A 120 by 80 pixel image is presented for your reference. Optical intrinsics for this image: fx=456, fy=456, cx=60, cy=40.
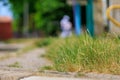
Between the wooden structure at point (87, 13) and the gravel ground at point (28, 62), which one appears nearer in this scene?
the gravel ground at point (28, 62)

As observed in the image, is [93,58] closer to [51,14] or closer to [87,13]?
[87,13]

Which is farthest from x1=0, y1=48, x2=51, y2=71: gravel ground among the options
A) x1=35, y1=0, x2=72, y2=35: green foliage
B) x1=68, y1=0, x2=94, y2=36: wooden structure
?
x1=35, y1=0, x2=72, y2=35: green foliage

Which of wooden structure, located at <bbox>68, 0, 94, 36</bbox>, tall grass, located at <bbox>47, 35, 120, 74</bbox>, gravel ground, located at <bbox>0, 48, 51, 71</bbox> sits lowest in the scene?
gravel ground, located at <bbox>0, 48, 51, 71</bbox>

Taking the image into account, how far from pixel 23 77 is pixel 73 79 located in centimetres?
96

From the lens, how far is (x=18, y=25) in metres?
50.4

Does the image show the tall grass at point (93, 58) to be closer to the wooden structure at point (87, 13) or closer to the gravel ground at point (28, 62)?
the gravel ground at point (28, 62)

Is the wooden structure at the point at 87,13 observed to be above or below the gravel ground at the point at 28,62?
above

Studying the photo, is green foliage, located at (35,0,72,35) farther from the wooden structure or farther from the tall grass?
the tall grass

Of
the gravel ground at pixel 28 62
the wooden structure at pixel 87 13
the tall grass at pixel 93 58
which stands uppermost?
the wooden structure at pixel 87 13

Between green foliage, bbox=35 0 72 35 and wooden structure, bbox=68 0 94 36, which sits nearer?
wooden structure, bbox=68 0 94 36

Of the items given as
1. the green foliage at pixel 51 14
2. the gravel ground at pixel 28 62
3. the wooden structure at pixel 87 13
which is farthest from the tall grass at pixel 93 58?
the green foliage at pixel 51 14

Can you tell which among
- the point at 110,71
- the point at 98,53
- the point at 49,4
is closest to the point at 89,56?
the point at 98,53

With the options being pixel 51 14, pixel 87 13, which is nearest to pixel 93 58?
pixel 87 13

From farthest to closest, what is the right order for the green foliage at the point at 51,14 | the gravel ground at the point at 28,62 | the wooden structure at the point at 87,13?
the green foliage at the point at 51,14
the wooden structure at the point at 87,13
the gravel ground at the point at 28,62
